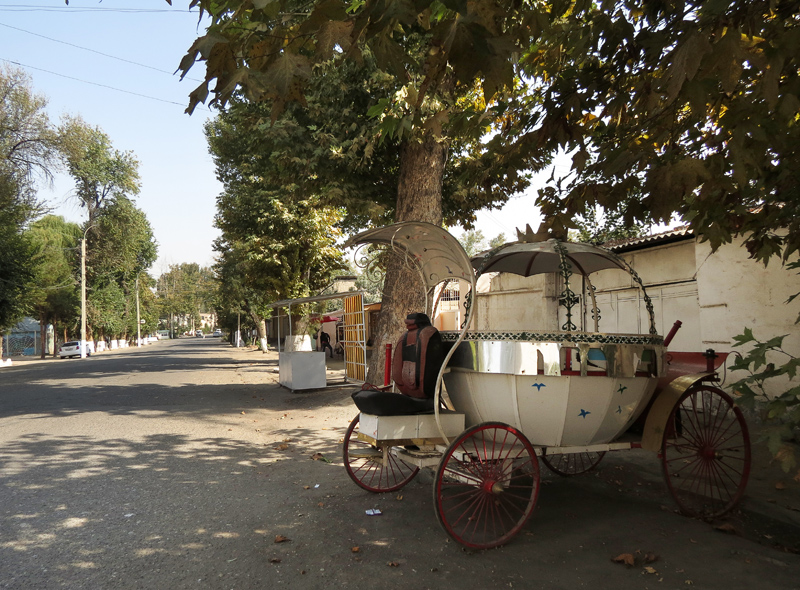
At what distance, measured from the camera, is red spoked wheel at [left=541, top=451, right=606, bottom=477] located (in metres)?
6.28

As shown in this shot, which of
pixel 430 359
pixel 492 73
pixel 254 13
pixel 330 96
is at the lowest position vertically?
pixel 430 359

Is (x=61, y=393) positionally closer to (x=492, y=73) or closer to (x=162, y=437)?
(x=162, y=437)

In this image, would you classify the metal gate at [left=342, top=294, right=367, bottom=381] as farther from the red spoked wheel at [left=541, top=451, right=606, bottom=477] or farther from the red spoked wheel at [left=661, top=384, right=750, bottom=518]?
the red spoked wheel at [left=661, top=384, right=750, bottom=518]

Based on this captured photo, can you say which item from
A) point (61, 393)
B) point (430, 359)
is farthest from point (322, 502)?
point (61, 393)

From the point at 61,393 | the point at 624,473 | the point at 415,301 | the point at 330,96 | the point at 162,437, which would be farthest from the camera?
the point at 61,393

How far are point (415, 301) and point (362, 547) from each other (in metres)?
6.59

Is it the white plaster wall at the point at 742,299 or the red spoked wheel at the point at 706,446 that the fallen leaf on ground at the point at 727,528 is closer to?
the red spoked wheel at the point at 706,446

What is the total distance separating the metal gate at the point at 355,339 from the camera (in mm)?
13812

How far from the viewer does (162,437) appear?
29.0 ft

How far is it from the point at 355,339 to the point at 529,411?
10.0m

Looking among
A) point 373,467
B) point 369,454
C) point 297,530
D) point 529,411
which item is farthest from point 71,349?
point 529,411

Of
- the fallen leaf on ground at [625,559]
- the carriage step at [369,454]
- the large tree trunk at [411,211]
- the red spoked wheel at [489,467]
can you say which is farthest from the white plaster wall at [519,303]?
the fallen leaf on ground at [625,559]

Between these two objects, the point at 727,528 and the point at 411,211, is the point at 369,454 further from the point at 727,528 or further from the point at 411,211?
the point at 411,211

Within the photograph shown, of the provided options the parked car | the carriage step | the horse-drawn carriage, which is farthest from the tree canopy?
the parked car
